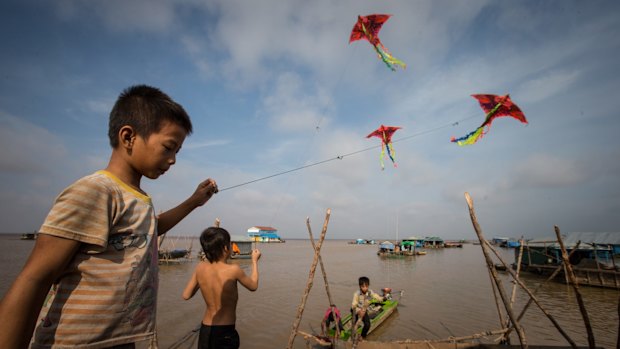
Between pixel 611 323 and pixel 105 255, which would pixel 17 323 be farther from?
pixel 611 323

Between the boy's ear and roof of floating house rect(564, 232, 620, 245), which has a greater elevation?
the boy's ear

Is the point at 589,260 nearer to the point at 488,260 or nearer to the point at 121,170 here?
the point at 488,260

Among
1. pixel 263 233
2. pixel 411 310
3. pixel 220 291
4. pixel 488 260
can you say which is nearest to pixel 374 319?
pixel 411 310

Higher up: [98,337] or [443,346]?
[98,337]

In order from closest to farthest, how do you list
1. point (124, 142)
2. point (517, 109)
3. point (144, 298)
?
point (144, 298)
point (124, 142)
point (517, 109)

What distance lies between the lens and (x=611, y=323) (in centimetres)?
1250

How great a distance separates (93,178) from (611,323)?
1953 centimetres

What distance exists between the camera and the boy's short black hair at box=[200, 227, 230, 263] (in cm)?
360

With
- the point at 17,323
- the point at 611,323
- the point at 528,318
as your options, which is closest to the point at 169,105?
the point at 17,323

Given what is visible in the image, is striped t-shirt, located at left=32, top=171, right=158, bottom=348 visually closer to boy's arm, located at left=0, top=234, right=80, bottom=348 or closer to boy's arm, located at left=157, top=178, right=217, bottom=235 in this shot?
boy's arm, located at left=0, top=234, right=80, bottom=348

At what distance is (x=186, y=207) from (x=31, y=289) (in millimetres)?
1204

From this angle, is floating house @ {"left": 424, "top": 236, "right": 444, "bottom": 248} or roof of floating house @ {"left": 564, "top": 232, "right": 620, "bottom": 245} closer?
roof of floating house @ {"left": 564, "top": 232, "right": 620, "bottom": 245}

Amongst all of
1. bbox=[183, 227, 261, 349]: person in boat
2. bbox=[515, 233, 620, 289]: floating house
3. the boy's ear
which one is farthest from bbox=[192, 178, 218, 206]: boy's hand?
bbox=[515, 233, 620, 289]: floating house

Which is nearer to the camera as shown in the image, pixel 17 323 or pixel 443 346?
pixel 17 323
